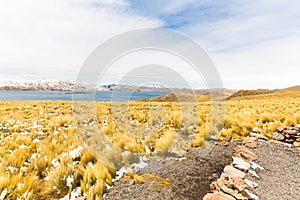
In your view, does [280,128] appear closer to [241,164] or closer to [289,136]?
[289,136]

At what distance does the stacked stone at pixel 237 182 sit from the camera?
262cm

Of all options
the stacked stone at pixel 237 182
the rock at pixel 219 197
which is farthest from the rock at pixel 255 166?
the rock at pixel 219 197

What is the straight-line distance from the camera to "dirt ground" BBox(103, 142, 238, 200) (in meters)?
2.83

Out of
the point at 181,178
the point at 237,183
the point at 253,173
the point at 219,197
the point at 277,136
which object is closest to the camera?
the point at 219,197

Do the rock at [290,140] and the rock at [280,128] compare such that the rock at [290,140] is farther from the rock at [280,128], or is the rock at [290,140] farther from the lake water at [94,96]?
the lake water at [94,96]

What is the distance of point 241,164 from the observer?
379cm

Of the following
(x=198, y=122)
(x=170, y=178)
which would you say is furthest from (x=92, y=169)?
(x=198, y=122)

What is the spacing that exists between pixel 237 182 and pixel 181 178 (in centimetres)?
101

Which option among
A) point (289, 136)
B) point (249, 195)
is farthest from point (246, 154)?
point (289, 136)

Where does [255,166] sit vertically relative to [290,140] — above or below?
below

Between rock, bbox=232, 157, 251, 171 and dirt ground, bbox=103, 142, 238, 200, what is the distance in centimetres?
26

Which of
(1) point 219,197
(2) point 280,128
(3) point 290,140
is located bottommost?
(1) point 219,197

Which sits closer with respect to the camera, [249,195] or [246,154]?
[249,195]

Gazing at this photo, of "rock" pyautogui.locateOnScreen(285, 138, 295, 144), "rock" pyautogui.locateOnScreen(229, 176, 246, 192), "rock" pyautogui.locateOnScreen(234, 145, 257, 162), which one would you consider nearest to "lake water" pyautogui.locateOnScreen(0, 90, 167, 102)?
"rock" pyautogui.locateOnScreen(285, 138, 295, 144)
